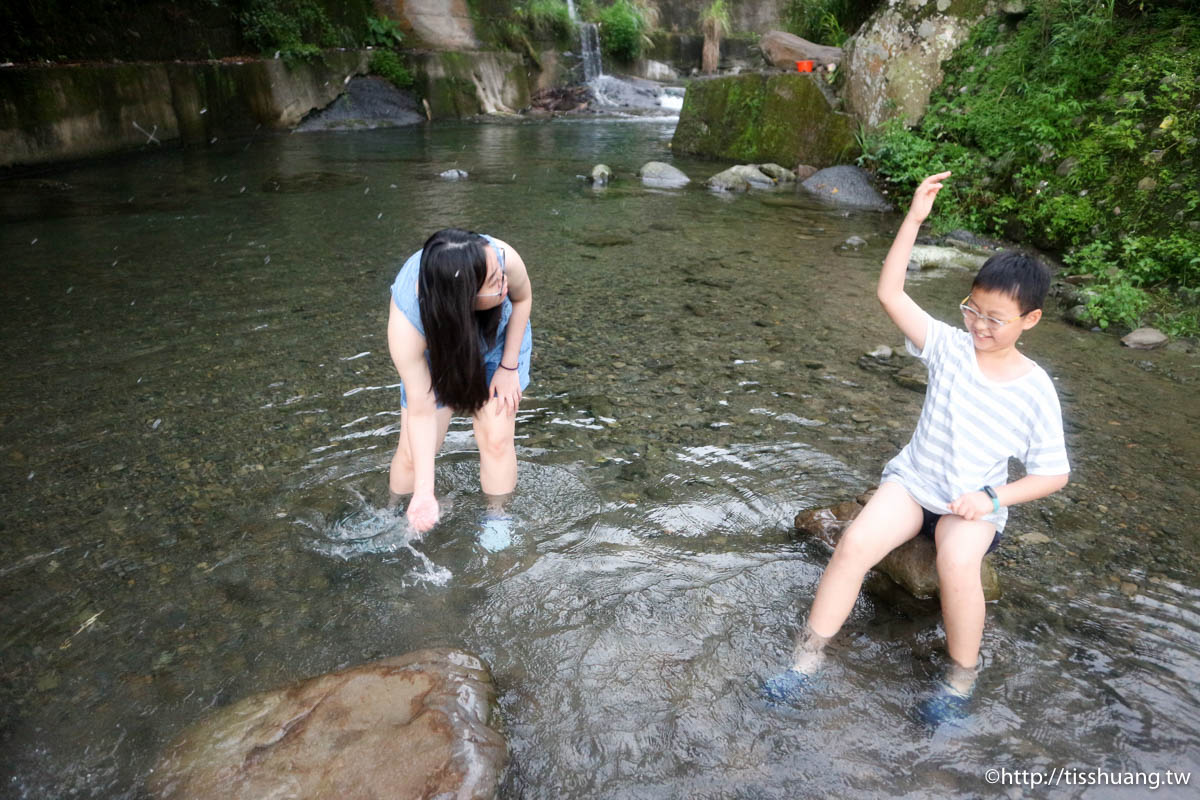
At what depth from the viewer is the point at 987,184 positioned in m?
7.89

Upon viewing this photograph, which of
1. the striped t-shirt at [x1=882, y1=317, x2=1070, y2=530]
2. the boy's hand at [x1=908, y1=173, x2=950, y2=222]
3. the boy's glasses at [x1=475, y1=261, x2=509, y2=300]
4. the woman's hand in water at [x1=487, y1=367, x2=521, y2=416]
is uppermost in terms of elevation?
the boy's hand at [x1=908, y1=173, x2=950, y2=222]

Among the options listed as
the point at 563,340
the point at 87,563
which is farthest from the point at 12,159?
the point at 87,563

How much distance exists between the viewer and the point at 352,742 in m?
2.02

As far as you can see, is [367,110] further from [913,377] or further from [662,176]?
[913,377]

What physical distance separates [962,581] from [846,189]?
8.20 metres

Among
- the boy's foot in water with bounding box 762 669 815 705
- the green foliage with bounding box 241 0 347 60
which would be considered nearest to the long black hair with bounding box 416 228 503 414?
the boy's foot in water with bounding box 762 669 815 705

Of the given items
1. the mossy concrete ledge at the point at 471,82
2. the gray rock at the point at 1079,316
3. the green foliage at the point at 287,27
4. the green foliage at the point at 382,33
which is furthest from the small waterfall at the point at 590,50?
the gray rock at the point at 1079,316

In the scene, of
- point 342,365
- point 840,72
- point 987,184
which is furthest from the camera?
point 840,72

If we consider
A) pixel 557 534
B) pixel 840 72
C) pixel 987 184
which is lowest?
pixel 557 534

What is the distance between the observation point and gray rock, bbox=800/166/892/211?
364 inches

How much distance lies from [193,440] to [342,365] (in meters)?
1.04

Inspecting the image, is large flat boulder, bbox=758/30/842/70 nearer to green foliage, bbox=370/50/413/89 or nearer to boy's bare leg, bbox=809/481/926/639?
green foliage, bbox=370/50/413/89

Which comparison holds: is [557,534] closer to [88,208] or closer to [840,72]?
[88,208]

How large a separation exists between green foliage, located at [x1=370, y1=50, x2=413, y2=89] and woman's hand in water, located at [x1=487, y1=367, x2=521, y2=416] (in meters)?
15.4
